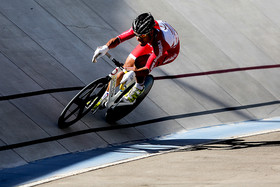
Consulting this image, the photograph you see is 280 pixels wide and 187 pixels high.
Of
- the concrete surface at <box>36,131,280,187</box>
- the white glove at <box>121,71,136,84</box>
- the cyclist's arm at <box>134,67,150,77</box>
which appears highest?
the cyclist's arm at <box>134,67,150,77</box>

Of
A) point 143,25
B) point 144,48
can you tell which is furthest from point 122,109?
point 143,25

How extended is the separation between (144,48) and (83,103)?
1.35 metres

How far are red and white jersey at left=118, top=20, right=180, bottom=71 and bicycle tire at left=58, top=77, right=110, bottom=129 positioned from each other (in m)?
0.72

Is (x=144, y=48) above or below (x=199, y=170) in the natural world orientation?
above

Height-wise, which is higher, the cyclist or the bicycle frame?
the cyclist

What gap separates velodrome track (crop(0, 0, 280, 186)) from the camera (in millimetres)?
8405

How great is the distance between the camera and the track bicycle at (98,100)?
330 inches

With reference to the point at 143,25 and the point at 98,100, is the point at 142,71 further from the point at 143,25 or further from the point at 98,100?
the point at 98,100

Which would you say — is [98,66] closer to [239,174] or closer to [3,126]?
[3,126]

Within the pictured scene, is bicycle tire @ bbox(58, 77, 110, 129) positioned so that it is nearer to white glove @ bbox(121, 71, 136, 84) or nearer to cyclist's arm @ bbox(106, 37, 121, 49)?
white glove @ bbox(121, 71, 136, 84)

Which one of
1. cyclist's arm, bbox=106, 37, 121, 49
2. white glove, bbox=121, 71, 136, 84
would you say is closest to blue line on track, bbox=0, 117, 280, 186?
white glove, bbox=121, 71, 136, 84

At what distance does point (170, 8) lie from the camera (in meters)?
13.4

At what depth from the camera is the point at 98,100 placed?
339 inches

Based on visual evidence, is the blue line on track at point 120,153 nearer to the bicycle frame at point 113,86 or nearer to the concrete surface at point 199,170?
the concrete surface at point 199,170
